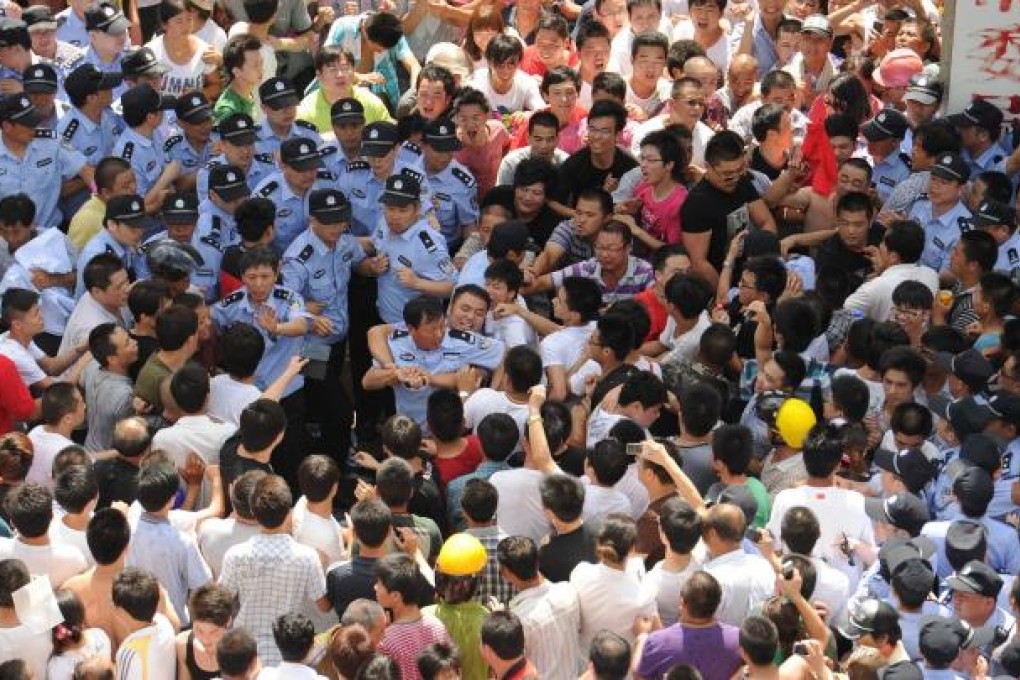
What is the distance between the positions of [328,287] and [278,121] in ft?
4.51

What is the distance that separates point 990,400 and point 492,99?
4.32 m

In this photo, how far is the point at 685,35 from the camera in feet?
43.5

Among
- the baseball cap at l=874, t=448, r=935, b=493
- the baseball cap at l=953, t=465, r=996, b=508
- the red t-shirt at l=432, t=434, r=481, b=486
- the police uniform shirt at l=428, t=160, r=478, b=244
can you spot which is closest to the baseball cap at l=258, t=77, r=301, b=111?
the police uniform shirt at l=428, t=160, r=478, b=244

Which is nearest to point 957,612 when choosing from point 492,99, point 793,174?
point 793,174

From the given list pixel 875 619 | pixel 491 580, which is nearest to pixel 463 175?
pixel 491 580

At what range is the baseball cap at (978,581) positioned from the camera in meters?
7.99

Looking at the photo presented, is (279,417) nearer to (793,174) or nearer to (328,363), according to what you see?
(328,363)

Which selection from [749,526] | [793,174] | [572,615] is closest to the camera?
[572,615]

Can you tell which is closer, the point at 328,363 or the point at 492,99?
the point at 328,363

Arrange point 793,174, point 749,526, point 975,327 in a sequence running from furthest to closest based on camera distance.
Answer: point 793,174, point 975,327, point 749,526

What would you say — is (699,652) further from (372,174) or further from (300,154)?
(372,174)

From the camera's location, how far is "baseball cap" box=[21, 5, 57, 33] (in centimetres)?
1288

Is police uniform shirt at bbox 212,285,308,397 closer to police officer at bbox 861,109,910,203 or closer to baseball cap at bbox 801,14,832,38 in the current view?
police officer at bbox 861,109,910,203

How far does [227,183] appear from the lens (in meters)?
11.0
